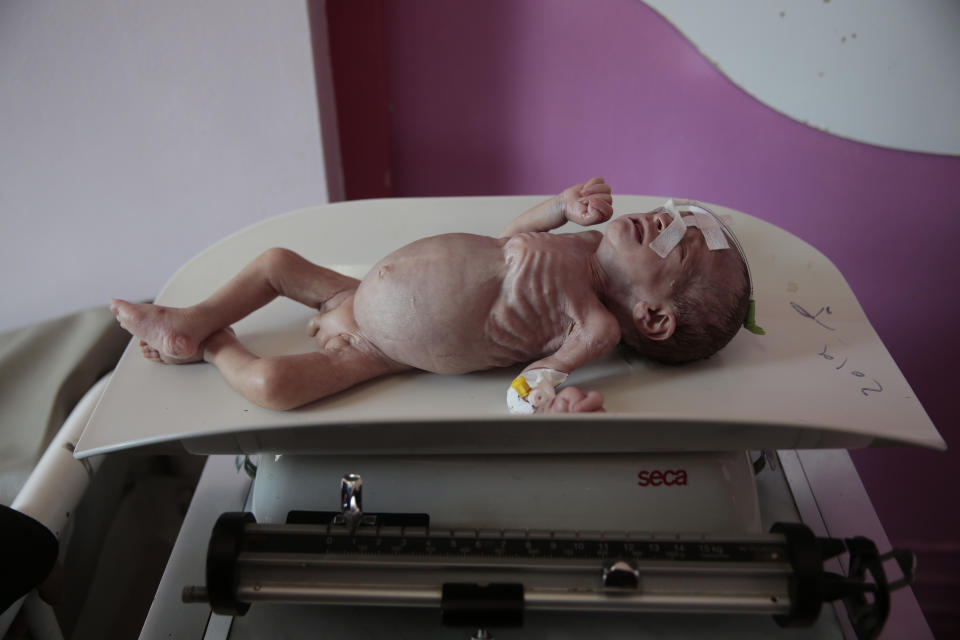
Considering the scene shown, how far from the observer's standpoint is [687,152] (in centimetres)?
186

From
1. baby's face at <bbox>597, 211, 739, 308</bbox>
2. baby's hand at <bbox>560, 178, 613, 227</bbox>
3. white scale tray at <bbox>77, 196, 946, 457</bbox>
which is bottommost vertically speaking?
white scale tray at <bbox>77, 196, 946, 457</bbox>

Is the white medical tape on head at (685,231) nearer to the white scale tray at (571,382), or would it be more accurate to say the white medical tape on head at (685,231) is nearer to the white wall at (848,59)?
the white scale tray at (571,382)

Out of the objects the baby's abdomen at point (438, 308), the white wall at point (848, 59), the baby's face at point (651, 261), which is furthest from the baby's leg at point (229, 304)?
the white wall at point (848, 59)

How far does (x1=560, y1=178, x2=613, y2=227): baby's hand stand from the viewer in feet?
3.88

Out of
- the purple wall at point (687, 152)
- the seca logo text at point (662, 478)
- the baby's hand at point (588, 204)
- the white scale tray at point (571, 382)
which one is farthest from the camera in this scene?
the purple wall at point (687, 152)

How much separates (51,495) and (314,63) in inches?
41.1

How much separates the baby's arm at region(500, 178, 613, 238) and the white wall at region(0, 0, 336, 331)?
0.73 metres

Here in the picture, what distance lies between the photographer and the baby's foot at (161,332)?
1.11 meters

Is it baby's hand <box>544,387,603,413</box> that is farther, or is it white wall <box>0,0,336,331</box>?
white wall <box>0,0,336,331</box>

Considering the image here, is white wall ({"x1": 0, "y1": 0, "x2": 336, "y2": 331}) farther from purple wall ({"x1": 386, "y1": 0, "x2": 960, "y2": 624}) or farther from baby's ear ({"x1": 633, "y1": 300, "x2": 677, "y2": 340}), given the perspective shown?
baby's ear ({"x1": 633, "y1": 300, "x2": 677, "y2": 340})

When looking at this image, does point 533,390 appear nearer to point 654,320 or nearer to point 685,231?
point 654,320

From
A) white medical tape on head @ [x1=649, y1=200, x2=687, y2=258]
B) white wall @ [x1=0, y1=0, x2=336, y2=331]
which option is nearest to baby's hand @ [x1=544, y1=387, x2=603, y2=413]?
white medical tape on head @ [x1=649, y1=200, x2=687, y2=258]

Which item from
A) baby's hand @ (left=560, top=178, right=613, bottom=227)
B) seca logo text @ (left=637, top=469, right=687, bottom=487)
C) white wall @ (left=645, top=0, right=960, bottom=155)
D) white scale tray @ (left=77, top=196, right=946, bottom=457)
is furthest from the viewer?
white wall @ (left=645, top=0, right=960, bottom=155)

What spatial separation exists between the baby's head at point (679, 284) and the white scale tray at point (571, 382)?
5 centimetres
